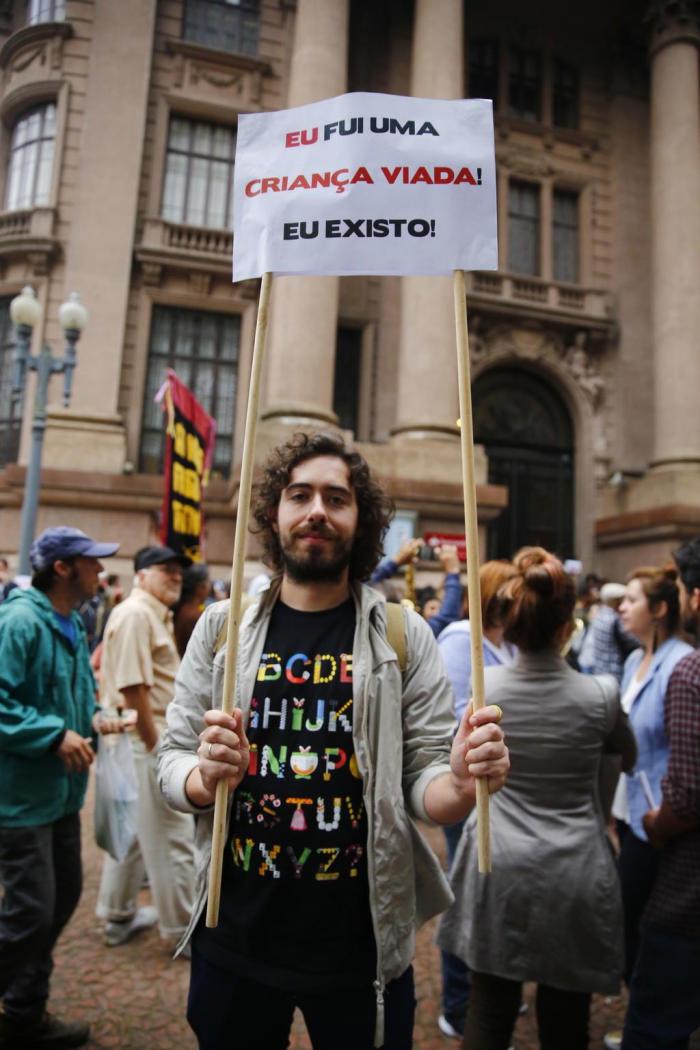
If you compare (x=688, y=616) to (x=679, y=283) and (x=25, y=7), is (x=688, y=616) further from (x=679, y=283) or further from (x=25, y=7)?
(x=25, y=7)

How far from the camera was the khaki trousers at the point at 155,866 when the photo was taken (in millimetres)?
4273

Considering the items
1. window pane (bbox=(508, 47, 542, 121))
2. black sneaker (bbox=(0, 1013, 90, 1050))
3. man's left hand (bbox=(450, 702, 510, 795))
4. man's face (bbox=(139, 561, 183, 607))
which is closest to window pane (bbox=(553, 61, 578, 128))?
window pane (bbox=(508, 47, 542, 121))

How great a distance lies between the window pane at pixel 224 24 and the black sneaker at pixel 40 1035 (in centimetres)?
1797

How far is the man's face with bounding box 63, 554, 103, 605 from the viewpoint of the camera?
3467mm

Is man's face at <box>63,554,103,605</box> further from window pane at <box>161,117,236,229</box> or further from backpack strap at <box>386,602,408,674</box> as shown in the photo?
window pane at <box>161,117,236,229</box>

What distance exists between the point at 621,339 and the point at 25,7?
14.9 metres

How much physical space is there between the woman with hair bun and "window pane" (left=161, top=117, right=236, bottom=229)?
15179mm

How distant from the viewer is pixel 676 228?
16.2 metres

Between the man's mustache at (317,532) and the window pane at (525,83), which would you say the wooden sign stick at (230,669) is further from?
the window pane at (525,83)

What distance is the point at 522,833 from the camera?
106 inches

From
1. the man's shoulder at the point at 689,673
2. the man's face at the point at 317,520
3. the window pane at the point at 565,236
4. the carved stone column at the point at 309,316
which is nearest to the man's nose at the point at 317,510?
the man's face at the point at 317,520

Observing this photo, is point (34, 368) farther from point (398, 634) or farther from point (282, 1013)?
point (282, 1013)

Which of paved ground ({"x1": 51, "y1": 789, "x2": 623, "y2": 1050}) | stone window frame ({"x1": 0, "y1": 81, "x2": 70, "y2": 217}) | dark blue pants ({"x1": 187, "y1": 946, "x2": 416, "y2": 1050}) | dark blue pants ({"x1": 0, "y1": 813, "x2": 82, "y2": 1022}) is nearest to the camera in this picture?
dark blue pants ({"x1": 187, "y1": 946, "x2": 416, "y2": 1050})

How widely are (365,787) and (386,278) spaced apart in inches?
622
